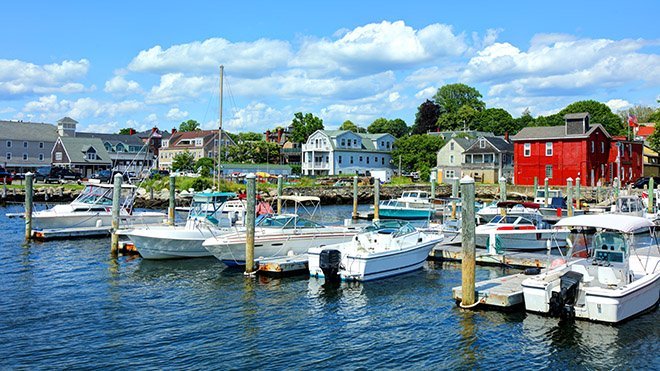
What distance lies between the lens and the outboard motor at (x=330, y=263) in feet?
75.3

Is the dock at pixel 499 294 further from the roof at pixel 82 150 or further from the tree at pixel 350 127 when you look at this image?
the tree at pixel 350 127

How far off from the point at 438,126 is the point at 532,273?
381 feet

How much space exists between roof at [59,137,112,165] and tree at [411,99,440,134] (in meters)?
72.8

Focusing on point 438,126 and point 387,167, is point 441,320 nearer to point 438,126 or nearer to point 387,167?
point 387,167

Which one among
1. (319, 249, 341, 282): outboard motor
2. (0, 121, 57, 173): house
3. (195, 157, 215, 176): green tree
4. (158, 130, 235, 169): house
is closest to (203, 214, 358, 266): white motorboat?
(319, 249, 341, 282): outboard motor

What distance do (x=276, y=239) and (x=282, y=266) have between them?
3.00 m

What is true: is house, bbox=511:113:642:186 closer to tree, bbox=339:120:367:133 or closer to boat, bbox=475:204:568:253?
boat, bbox=475:204:568:253

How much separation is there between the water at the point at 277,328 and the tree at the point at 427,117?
120146mm

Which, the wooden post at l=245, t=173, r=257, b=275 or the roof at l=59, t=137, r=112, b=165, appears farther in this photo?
the roof at l=59, t=137, r=112, b=165

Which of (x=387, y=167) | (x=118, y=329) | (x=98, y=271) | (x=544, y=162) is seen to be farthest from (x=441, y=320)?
(x=387, y=167)

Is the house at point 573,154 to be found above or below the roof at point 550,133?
below

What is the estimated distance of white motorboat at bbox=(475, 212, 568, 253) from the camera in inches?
1150

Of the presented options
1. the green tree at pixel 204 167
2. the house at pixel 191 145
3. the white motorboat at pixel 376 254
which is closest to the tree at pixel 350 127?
the house at pixel 191 145

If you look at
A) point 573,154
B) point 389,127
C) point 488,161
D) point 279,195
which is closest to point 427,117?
point 389,127
